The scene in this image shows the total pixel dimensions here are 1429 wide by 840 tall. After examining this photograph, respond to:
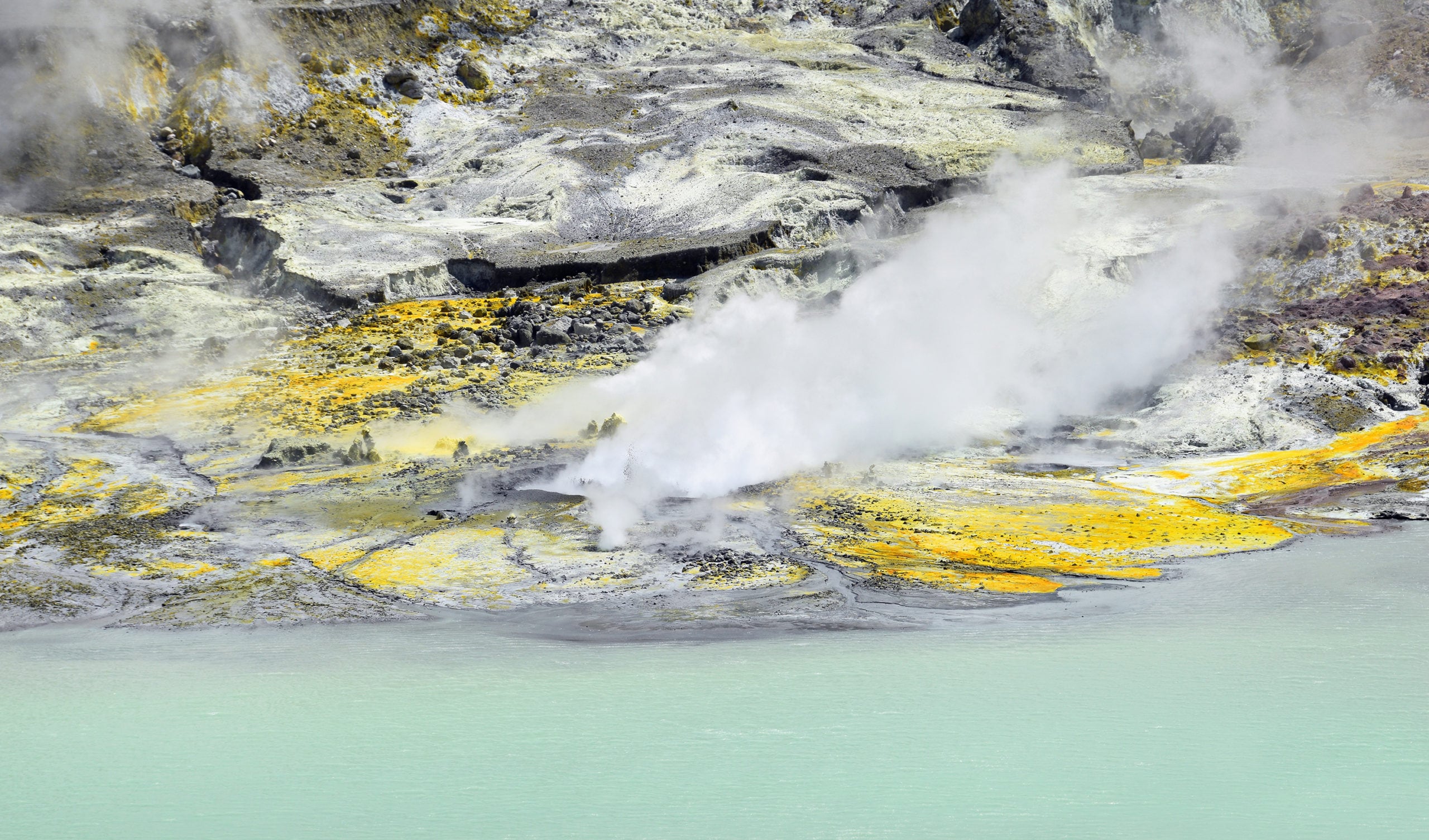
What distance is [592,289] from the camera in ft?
72.8

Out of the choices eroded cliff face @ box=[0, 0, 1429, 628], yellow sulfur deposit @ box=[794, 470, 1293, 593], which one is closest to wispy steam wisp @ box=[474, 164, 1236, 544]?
eroded cliff face @ box=[0, 0, 1429, 628]

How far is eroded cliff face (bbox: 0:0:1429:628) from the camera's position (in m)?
9.65

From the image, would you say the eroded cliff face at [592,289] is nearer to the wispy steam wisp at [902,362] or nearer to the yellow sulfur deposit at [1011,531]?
the yellow sulfur deposit at [1011,531]

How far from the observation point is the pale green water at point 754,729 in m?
5.39

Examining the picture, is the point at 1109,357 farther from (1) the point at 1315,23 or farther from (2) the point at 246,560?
(1) the point at 1315,23

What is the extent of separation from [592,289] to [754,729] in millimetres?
16591

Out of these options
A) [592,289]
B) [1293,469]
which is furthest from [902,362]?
[592,289]

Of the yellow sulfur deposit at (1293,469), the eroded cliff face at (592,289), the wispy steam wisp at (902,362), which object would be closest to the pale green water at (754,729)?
the eroded cliff face at (592,289)

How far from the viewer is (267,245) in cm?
2375

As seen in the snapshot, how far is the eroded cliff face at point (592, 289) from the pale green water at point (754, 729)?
0.82 meters

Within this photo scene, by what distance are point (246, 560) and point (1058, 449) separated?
874 centimetres

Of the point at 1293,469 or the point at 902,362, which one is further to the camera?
the point at 902,362

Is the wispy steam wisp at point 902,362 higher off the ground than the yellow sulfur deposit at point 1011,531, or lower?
higher

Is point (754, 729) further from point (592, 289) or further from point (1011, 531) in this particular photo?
point (592, 289)
